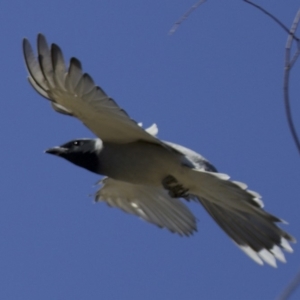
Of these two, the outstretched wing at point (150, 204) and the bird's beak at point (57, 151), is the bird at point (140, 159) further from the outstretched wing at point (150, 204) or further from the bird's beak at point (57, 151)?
the outstretched wing at point (150, 204)

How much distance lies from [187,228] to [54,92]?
1972 millimetres

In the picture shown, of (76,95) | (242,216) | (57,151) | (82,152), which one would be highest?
(242,216)

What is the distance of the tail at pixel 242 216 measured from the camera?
16.2 feet

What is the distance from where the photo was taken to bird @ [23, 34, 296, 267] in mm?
4707

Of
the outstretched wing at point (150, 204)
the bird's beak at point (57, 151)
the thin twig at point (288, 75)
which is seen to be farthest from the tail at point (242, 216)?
the thin twig at point (288, 75)

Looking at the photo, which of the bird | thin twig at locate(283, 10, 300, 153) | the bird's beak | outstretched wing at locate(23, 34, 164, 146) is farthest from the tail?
thin twig at locate(283, 10, 300, 153)

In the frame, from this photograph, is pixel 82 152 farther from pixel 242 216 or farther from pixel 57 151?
pixel 242 216

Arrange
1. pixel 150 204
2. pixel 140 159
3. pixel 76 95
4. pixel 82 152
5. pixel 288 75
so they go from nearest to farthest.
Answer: pixel 288 75, pixel 76 95, pixel 140 159, pixel 82 152, pixel 150 204

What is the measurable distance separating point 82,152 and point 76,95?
0.63m

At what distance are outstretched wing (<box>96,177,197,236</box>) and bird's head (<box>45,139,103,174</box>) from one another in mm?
1024

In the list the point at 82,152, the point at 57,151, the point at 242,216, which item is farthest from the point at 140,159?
the point at 242,216

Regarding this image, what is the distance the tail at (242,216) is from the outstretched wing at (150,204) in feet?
2.27

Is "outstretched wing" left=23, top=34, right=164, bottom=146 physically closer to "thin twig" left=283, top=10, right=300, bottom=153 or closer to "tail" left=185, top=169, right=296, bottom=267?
"tail" left=185, top=169, right=296, bottom=267

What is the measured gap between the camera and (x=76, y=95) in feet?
15.8
